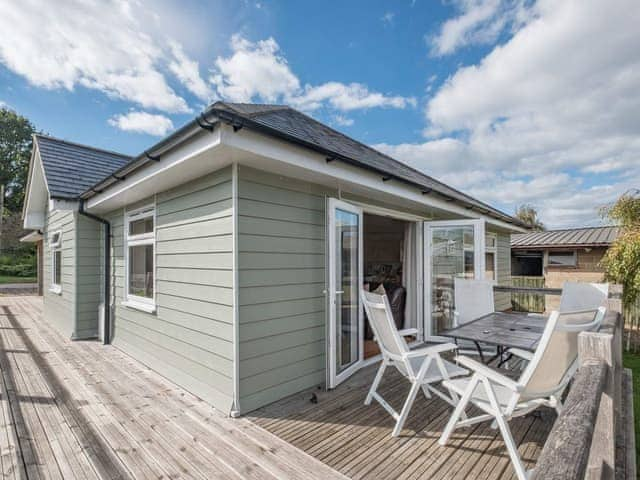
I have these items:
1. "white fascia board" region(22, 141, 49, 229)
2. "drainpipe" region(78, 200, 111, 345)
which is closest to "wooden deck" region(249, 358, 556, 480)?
"drainpipe" region(78, 200, 111, 345)

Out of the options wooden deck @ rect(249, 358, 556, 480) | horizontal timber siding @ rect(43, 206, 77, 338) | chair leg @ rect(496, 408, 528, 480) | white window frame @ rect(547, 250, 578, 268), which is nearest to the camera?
chair leg @ rect(496, 408, 528, 480)

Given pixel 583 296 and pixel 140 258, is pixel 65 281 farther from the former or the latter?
pixel 583 296

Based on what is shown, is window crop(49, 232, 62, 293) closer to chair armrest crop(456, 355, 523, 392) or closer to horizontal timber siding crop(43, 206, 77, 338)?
horizontal timber siding crop(43, 206, 77, 338)

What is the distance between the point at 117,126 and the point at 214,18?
1101cm

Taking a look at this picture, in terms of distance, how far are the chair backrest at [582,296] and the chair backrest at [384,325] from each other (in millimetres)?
2692

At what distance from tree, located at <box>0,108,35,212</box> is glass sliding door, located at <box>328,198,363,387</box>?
105 ft

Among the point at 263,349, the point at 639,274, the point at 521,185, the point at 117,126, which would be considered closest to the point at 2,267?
the point at 117,126

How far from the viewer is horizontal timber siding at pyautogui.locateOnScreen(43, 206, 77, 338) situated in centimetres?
607

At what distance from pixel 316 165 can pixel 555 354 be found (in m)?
2.33

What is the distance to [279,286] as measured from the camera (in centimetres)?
337

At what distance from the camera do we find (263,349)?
3.19m

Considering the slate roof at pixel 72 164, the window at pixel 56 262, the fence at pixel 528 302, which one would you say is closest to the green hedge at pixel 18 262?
the window at pixel 56 262

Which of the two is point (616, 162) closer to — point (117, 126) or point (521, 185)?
point (521, 185)

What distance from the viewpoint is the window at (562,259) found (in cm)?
1244
